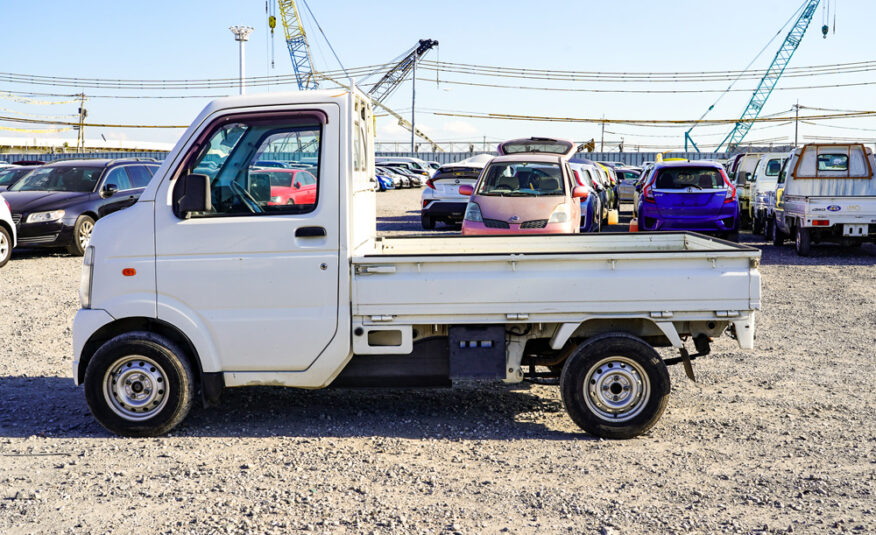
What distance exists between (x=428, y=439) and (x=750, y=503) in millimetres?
2074

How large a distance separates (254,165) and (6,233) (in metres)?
11.0

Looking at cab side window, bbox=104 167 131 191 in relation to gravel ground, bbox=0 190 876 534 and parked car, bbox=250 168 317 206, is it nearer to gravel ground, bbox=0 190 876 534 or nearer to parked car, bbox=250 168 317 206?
gravel ground, bbox=0 190 876 534

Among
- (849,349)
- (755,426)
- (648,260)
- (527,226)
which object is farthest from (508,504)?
(527,226)

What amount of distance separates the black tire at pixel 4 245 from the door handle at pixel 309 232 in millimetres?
11253

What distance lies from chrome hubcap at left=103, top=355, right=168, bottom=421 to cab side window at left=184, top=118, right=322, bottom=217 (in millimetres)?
1086

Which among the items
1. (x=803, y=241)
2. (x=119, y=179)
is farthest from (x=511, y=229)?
(x=119, y=179)

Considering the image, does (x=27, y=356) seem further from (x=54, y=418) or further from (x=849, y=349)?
(x=849, y=349)

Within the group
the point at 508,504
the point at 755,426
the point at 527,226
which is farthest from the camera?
the point at 527,226

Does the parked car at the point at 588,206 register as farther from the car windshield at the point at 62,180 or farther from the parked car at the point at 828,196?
the car windshield at the point at 62,180

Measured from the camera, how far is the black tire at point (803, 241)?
16531 mm

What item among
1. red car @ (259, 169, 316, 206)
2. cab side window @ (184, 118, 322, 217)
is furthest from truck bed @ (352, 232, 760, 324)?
cab side window @ (184, 118, 322, 217)

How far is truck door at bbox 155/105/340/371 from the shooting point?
5.65 m

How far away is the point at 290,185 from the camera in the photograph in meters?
5.82

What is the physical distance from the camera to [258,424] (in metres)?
6.19
